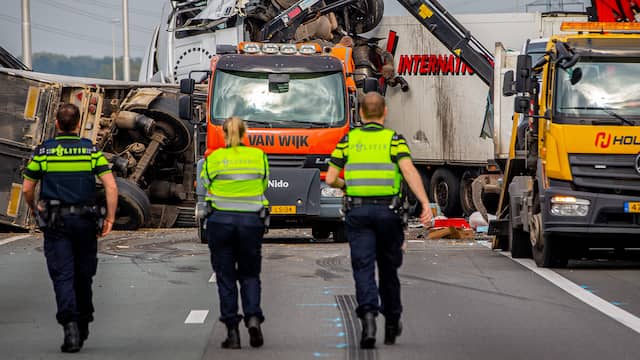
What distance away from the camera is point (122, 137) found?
26.1m

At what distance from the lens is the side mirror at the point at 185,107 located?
807 inches

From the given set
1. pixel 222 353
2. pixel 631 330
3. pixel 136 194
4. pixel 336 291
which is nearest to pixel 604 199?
pixel 336 291

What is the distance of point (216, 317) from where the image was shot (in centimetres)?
1134

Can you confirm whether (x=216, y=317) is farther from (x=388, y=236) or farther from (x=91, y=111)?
(x=91, y=111)

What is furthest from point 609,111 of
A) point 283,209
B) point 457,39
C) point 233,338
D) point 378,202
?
point 457,39

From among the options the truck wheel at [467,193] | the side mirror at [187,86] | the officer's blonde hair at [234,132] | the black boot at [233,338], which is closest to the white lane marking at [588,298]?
the black boot at [233,338]

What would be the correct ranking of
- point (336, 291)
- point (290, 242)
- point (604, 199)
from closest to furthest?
1. point (336, 291)
2. point (604, 199)
3. point (290, 242)

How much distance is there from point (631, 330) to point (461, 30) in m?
19.1

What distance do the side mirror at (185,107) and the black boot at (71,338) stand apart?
36.5 ft

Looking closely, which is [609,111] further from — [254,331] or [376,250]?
[254,331]

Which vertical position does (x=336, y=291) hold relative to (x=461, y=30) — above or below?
below

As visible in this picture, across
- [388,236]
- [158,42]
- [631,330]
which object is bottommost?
[631,330]

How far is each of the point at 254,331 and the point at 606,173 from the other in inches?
285

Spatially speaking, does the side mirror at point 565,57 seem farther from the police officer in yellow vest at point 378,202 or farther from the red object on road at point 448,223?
the red object on road at point 448,223
